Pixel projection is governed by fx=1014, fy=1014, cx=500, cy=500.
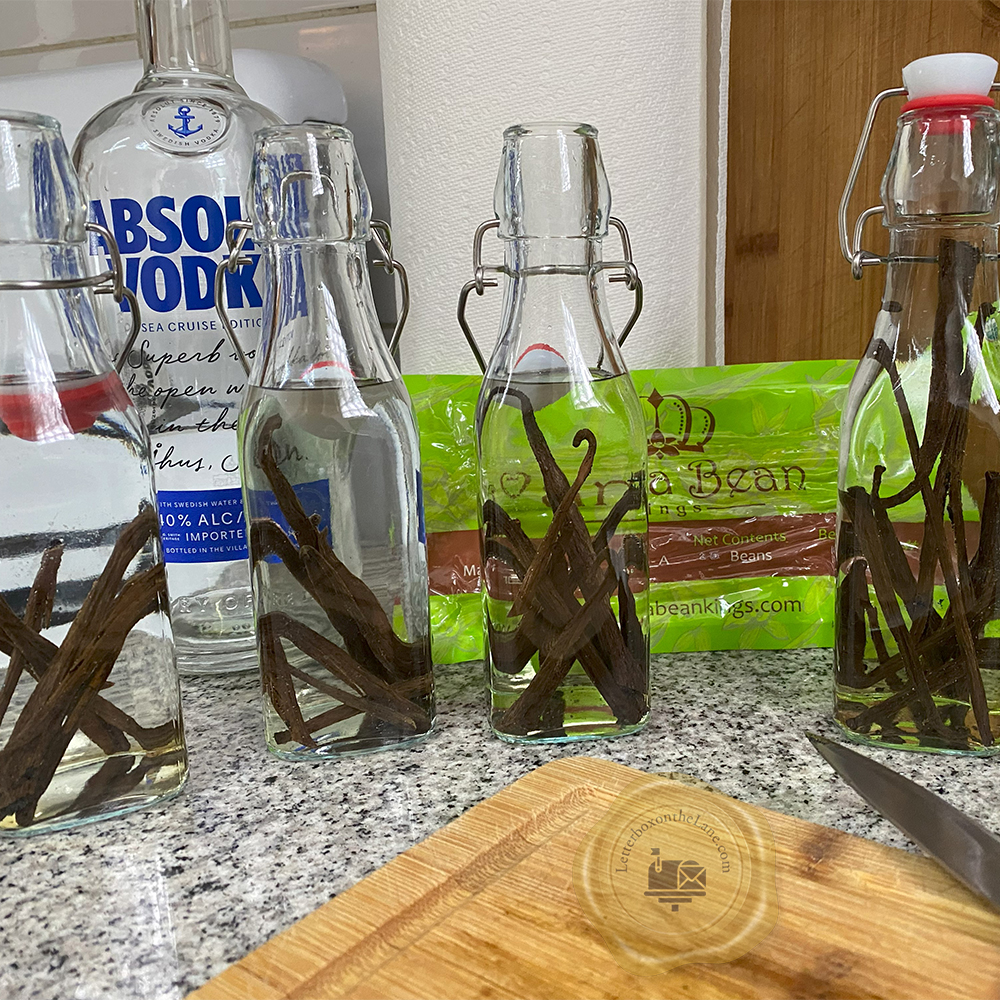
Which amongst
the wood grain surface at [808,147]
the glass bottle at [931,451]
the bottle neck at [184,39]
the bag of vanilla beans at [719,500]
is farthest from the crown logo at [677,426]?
the bottle neck at [184,39]

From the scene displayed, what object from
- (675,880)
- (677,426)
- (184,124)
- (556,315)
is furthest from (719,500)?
(184,124)

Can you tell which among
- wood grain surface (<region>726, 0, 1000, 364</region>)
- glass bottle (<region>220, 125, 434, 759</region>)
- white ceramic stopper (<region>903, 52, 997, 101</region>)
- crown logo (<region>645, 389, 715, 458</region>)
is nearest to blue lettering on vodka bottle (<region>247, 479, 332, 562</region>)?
glass bottle (<region>220, 125, 434, 759</region>)

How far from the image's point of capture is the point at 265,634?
48cm

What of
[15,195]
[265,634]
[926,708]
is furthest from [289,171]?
[926,708]

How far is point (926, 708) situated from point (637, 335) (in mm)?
278

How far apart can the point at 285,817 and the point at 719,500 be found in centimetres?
30

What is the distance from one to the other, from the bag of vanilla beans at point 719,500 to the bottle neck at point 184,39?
23 cm

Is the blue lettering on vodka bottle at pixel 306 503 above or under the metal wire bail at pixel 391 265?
under

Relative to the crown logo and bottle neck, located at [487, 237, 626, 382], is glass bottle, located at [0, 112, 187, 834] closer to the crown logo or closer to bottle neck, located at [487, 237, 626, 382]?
bottle neck, located at [487, 237, 626, 382]

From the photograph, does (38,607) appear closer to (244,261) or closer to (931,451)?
(244,261)

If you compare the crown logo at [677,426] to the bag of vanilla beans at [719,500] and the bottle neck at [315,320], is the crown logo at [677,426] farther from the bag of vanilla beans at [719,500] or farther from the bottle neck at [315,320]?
the bottle neck at [315,320]

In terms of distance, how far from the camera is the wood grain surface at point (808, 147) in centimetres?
68

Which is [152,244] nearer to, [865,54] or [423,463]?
[423,463]

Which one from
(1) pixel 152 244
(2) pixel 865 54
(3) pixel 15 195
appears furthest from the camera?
(2) pixel 865 54
